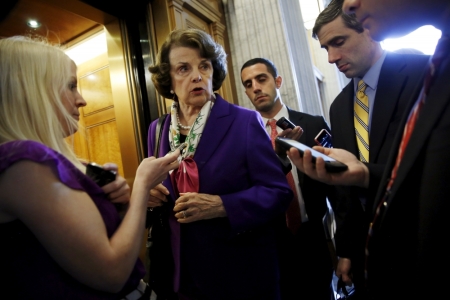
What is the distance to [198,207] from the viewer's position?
114 cm

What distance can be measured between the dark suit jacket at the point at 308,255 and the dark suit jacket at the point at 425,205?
1.11 metres

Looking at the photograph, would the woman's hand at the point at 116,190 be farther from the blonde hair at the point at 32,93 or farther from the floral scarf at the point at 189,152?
the floral scarf at the point at 189,152

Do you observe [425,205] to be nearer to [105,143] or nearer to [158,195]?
[158,195]

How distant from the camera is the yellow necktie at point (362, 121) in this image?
4.09ft

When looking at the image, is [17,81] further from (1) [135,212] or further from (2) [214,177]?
(2) [214,177]

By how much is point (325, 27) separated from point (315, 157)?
0.95 meters

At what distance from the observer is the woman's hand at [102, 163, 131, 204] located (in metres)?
0.82

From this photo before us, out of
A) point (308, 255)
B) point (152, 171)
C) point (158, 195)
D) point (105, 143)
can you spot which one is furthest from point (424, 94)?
point (105, 143)

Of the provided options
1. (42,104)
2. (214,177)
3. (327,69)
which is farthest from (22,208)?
(327,69)

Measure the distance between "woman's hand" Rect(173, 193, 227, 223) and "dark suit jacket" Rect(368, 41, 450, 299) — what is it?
2.11ft

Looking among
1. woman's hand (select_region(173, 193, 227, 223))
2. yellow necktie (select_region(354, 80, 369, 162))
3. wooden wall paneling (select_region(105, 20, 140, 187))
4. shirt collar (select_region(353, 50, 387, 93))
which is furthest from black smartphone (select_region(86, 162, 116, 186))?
wooden wall paneling (select_region(105, 20, 140, 187))

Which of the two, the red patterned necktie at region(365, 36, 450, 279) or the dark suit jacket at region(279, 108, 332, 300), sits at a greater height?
the red patterned necktie at region(365, 36, 450, 279)

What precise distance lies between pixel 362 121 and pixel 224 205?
73cm

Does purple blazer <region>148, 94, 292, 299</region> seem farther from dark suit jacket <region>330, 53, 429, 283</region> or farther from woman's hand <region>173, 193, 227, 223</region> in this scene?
dark suit jacket <region>330, 53, 429, 283</region>
